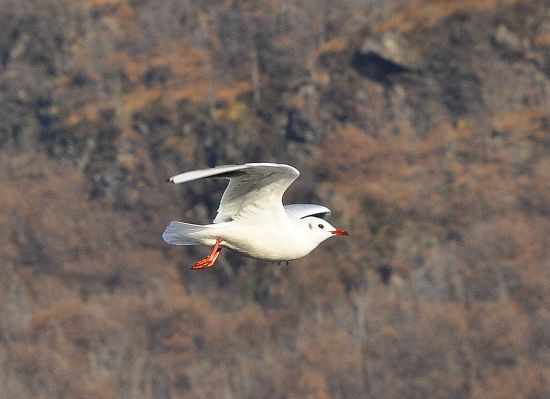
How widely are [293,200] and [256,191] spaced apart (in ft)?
78.0

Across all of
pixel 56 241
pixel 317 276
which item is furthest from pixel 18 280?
pixel 317 276

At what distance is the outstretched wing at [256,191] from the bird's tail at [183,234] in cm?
23

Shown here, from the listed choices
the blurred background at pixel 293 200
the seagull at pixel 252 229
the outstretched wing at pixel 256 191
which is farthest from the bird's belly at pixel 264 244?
the blurred background at pixel 293 200

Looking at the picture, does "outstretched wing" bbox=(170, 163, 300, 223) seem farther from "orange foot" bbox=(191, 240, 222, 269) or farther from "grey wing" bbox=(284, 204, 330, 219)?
"grey wing" bbox=(284, 204, 330, 219)

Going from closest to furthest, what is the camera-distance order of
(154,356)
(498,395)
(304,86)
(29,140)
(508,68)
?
(498,395)
(154,356)
(508,68)
(304,86)
(29,140)

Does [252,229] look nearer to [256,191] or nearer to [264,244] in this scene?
[264,244]

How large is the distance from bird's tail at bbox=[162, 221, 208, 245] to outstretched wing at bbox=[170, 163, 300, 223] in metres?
0.23

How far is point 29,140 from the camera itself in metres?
45.6

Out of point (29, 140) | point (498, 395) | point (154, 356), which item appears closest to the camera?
point (498, 395)

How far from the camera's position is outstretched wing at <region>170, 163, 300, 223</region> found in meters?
11.2

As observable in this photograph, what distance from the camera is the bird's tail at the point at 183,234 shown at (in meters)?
12.2

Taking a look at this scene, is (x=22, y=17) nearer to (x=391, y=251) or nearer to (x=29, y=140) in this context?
(x=29, y=140)

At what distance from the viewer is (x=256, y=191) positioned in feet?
38.9

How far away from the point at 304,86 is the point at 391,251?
7.52 meters
